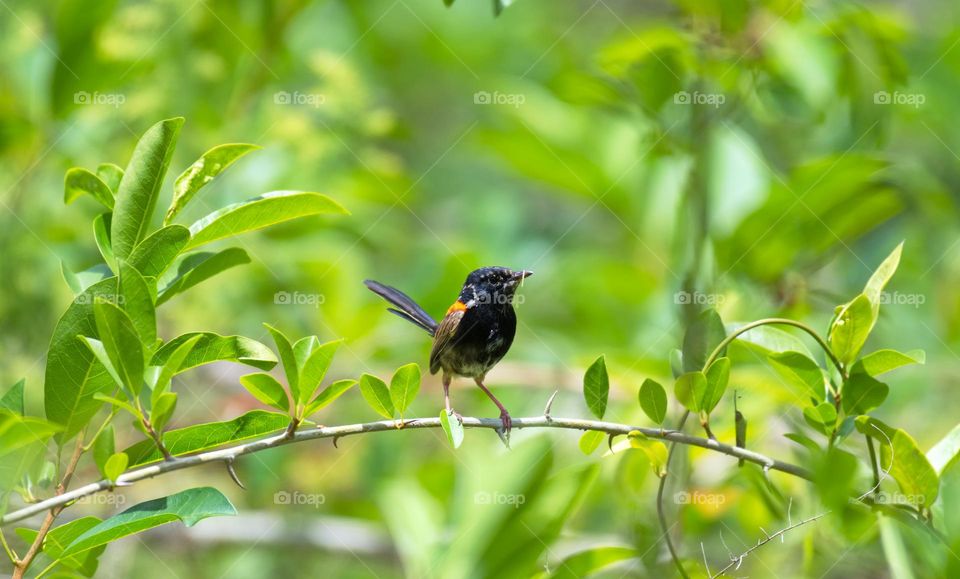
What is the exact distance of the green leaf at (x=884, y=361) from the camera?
6.27ft

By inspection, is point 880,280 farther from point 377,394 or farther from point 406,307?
point 406,307

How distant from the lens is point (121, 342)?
168 centimetres

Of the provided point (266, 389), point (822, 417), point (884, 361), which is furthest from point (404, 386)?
point (884, 361)

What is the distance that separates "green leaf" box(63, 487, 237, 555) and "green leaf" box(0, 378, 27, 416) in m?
0.31

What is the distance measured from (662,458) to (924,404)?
311cm

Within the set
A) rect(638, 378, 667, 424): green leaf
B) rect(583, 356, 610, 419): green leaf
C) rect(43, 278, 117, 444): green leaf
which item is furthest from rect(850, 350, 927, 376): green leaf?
rect(43, 278, 117, 444): green leaf

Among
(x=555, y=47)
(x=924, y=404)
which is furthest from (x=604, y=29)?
(x=924, y=404)

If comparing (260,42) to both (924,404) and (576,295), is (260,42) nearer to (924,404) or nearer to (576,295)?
(576,295)

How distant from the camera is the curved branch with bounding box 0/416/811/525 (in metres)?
1.63

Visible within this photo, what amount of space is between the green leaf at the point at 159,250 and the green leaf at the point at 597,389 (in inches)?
35.6

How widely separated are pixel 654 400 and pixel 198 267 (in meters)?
1.05

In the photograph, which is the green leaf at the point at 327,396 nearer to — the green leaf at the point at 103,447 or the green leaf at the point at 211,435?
the green leaf at the point at 211,435

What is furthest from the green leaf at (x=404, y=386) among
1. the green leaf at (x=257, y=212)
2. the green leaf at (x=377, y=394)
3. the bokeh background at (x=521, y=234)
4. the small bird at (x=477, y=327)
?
the small bird at (x=477, y=327)

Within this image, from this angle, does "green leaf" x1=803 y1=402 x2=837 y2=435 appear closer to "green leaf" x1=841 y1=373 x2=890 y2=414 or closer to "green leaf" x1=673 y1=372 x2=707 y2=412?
"green leaf" x1=841 y1=373 x2=890 y2=414
